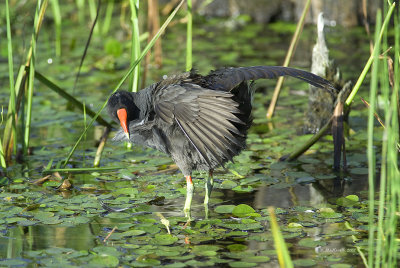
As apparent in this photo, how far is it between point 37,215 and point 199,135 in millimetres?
1090

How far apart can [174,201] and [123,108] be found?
29.0 inches

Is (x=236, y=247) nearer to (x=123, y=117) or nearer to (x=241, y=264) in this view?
(x=241, y=264)

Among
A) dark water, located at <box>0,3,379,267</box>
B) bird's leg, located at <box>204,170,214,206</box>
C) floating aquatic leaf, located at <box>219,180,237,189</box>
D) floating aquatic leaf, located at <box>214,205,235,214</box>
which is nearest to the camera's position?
dark water, located at <box>0,3,379,267</box>

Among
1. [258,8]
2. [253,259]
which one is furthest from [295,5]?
[253,259]

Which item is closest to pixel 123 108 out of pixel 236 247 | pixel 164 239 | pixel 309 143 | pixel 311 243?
pixel 164 239

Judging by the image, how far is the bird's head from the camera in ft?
11.6

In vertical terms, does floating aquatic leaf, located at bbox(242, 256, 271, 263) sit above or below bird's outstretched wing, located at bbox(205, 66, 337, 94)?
below

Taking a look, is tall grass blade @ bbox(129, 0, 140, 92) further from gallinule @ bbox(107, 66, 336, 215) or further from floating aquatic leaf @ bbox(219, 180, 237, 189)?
floating aquatic leaf @ bbox(219, 180, 237, 189)

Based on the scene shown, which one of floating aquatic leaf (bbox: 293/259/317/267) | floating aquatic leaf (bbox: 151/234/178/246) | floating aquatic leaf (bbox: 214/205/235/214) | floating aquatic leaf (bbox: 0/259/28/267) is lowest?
floating aquatic leaf (bbox: 293/259/317/267)

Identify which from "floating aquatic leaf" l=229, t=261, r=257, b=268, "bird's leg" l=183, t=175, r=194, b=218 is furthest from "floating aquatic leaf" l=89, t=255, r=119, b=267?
"bird's leg" l=183, t=175, r=194, b=218

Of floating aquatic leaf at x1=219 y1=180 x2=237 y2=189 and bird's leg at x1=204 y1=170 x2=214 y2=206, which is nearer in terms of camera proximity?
bird's leg at x1=204 y1=170 x2=214 y2=206

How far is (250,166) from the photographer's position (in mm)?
4520

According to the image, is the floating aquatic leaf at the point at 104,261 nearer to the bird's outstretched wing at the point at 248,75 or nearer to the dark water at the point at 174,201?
the dark water at the point at 174,201

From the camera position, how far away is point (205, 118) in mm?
3271
